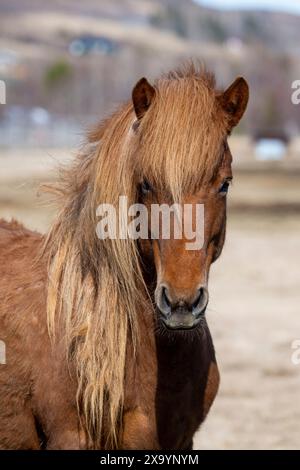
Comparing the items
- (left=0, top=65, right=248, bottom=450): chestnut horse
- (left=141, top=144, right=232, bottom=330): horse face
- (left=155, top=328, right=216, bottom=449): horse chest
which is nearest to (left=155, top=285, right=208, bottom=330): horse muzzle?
(left=141, top=144, right=232, bottom=330): horse face

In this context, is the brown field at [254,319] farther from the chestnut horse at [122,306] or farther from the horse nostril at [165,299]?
the horse nostril at [165,299]

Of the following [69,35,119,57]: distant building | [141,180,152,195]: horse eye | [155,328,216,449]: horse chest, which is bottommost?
[155,328,216,449]: horse chest

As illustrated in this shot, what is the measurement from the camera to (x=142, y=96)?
10.7 ft

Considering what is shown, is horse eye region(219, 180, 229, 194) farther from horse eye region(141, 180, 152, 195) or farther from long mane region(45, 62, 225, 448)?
horse eye region(141, 180, 152, 195)

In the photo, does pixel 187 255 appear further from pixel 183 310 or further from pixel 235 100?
pixel 235 100

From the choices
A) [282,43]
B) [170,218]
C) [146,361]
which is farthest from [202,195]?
[282,43]

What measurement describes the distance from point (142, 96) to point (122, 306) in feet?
2.49

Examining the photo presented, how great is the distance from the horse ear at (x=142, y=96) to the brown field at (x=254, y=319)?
84cm

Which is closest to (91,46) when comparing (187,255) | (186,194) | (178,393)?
(178,393)

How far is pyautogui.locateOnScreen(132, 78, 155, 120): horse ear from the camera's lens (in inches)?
127

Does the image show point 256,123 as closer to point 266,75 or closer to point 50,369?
point 266,75

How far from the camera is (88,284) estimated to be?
3.49 meters

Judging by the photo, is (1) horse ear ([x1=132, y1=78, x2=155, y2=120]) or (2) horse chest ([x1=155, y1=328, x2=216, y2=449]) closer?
(1) horse ear ([x1=132, y1=78, x2=155, y2=120])

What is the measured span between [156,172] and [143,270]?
0.41 meters
